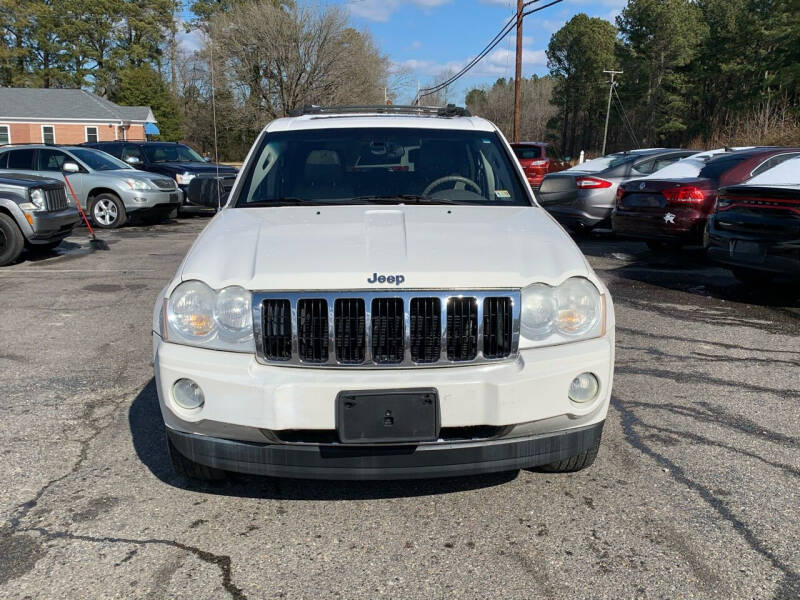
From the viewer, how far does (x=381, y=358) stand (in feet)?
9.36

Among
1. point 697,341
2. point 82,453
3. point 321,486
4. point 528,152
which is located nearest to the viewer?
point 321,486

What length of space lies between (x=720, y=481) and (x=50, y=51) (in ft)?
249

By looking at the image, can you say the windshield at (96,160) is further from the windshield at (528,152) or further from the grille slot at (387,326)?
the grille slot at (387,326)

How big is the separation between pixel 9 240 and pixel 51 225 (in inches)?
22.4

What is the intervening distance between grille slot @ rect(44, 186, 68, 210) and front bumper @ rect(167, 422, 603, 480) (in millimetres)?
8536

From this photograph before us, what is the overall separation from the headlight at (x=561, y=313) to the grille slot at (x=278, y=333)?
94 cm

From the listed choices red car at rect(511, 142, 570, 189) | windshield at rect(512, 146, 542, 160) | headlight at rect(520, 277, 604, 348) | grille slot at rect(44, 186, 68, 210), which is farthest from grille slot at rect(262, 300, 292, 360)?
windshield at rect(512, 146, 542, 160)

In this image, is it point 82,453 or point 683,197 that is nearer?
point 82,453

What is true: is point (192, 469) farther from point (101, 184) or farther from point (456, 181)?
point (101, 184)

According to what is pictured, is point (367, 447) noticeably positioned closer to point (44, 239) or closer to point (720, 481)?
point (720, 481)

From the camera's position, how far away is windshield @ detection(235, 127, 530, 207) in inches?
164

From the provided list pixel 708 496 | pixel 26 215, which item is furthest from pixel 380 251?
pixel 26 215

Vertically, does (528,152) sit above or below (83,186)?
above

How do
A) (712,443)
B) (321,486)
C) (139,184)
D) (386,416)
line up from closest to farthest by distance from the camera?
(386,416), (321,486), (712,443), (139,184)
